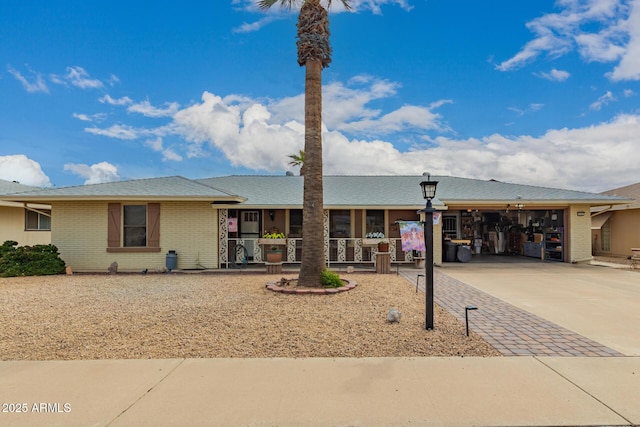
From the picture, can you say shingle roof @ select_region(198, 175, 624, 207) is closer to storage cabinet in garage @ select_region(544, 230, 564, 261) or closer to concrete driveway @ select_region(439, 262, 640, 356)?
storage cabinet in garage @ select_region(544, 230, 564, 261)

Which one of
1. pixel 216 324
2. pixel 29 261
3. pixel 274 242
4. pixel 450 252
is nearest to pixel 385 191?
pixel 450 252

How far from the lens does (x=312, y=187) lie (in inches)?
365

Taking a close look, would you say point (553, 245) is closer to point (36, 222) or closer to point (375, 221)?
point (375, 221)

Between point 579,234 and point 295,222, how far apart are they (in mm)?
12123

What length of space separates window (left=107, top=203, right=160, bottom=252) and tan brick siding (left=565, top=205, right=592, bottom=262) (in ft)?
55.2

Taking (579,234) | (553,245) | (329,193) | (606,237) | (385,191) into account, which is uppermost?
(385,191)

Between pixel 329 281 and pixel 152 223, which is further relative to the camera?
pixel 152 223

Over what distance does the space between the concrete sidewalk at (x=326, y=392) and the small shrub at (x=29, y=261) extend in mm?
9700

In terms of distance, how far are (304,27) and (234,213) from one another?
8.47 metres

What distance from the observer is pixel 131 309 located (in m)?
7.39

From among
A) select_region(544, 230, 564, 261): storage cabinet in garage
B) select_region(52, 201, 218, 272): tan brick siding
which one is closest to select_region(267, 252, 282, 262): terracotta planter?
select_region(52, 201, 218, 272): tan brick siding

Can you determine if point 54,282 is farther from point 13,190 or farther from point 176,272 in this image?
point 13,190

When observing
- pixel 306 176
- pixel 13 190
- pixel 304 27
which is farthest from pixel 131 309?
pixel 13 190

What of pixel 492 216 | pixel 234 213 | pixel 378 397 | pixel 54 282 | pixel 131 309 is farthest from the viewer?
pixel 492 216
